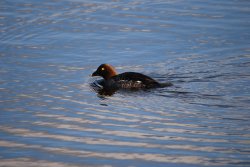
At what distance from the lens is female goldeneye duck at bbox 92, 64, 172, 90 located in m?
17.2

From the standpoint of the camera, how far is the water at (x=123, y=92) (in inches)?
486

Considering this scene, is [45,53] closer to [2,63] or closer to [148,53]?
[2,63]

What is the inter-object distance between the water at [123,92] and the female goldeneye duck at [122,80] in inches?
13.0

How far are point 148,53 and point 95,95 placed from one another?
3.67m

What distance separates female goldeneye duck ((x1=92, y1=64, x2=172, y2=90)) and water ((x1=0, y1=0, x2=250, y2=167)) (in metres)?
0.33

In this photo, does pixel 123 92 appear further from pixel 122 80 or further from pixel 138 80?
pixel 138 80

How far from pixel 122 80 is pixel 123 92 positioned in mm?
380

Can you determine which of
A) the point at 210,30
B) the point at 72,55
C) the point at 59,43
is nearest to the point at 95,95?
the point at 72,55

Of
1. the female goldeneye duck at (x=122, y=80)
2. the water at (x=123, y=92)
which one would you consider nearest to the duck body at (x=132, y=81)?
the female goldeneye duck at (x=122, y=80)

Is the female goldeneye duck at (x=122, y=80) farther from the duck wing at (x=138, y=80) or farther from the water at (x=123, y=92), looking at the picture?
the water at (x=123, y=92)

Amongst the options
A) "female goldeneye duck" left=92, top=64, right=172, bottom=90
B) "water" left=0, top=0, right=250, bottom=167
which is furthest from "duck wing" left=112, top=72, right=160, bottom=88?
"water" left=0, top=0, right=250, bottom=167

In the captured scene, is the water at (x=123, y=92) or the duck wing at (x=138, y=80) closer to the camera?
the water at (x=123, y=92)

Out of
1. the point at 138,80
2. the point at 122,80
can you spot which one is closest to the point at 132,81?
the point at 138,80

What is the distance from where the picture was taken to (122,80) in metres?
17.7
